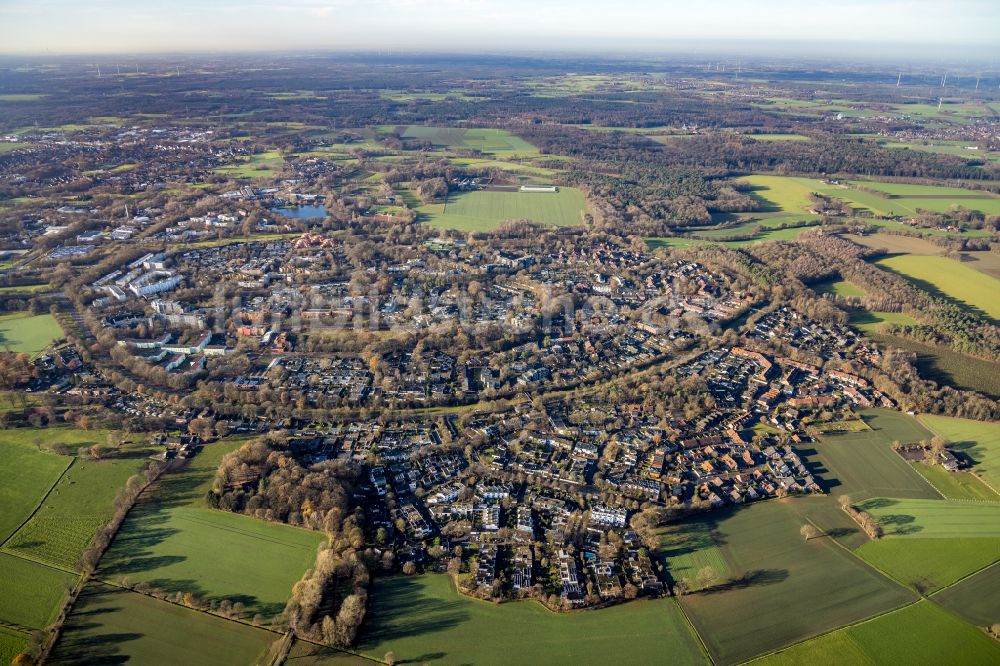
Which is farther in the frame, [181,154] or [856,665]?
[181,154]

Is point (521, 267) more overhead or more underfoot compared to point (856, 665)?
more overhead

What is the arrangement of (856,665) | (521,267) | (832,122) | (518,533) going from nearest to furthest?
(856,665)
(518,533)
(521,267)
(832,122)

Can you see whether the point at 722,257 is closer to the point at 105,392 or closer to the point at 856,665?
the point at 856,665

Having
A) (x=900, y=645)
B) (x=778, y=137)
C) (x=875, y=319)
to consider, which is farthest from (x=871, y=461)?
(x=778, y=137)

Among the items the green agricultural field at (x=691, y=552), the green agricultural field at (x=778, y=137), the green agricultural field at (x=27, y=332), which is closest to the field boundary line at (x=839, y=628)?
the green agricultural field at (x=691, y=552)

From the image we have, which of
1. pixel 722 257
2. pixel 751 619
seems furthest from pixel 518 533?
pixel 722 257

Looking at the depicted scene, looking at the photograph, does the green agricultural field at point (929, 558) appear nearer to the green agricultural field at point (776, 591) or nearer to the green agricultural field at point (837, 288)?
the green agricultural field at point (776, 591)

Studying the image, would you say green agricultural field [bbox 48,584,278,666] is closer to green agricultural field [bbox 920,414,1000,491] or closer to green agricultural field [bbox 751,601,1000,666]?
green agricultural field [bbox 751,601,1000,666]
